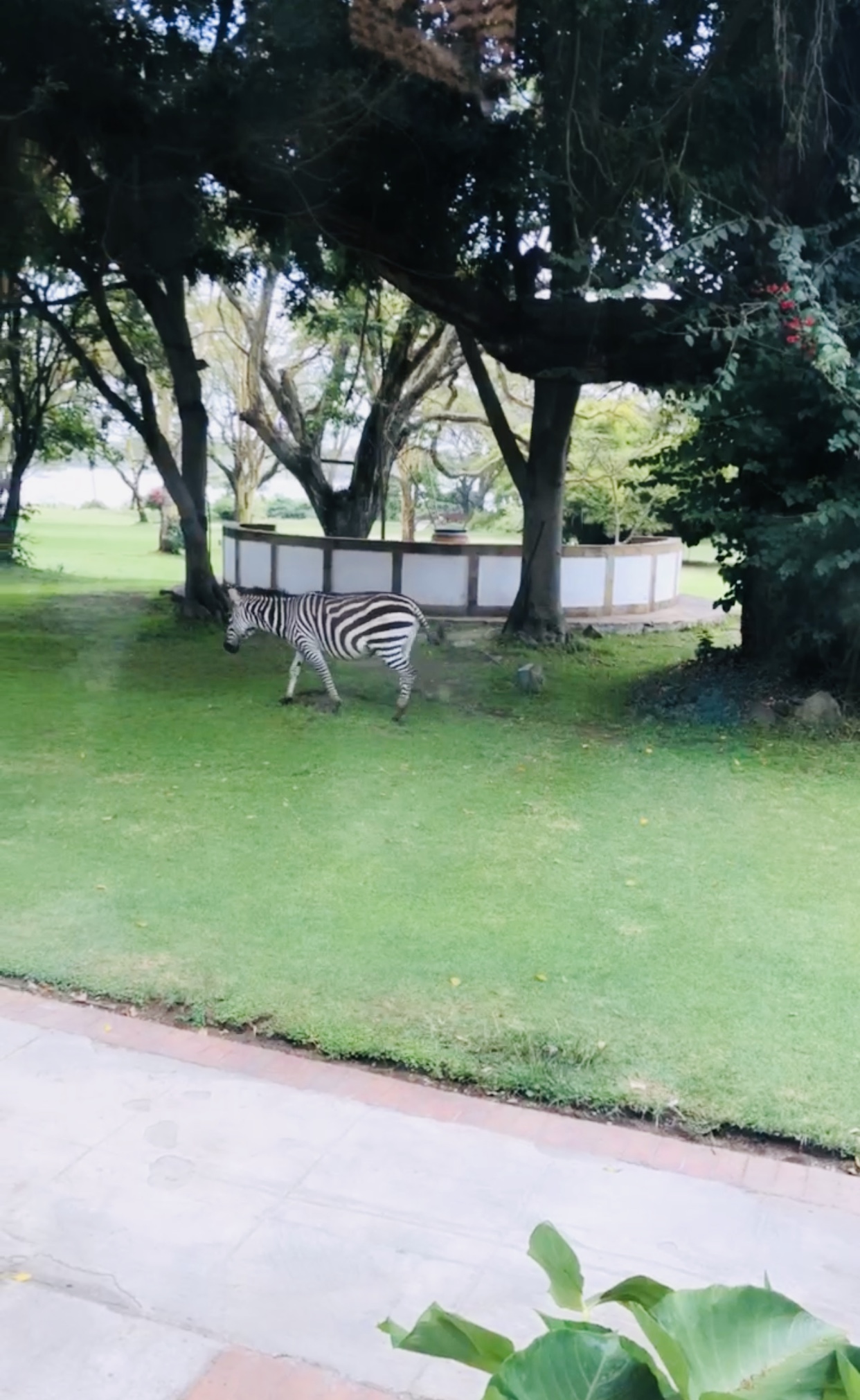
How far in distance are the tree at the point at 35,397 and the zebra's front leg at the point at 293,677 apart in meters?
4.73

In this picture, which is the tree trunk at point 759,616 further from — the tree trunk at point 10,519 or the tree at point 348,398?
the tree trunk at point 10,519

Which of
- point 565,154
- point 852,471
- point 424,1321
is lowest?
point 424,1321

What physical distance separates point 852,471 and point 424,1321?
21.2 feet

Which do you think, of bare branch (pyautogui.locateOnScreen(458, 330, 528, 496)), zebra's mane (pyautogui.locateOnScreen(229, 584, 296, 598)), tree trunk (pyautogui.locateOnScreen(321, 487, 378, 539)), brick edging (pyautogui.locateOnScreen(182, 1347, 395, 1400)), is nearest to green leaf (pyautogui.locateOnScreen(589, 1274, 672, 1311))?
brick edging (pyautogui.locateOnScreen(182, 1347, 395, 1400))

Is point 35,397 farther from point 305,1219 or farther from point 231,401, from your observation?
point 305,1219

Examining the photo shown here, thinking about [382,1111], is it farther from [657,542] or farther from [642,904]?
[657,542]

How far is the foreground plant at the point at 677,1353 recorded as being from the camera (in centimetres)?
81

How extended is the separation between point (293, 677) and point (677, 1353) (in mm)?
7041

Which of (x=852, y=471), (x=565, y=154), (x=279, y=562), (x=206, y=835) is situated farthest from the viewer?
(x=279, y=562)

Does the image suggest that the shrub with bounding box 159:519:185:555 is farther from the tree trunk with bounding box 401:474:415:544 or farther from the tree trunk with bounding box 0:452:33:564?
the tree trunk with bounding box 401:474:415:544

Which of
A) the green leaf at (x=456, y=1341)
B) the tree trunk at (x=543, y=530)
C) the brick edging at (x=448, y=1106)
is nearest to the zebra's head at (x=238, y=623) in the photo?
the tree trunk at (x=543, y=530)

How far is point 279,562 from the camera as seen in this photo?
12562 mm

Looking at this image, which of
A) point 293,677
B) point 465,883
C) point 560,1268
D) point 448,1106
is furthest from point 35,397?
point 560,1268

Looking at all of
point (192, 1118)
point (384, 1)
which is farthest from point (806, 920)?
point (384, 1)
